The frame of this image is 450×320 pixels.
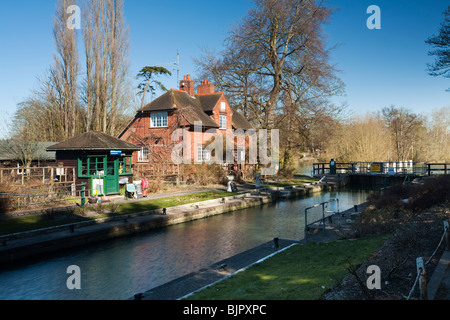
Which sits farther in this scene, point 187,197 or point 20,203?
point 187,197

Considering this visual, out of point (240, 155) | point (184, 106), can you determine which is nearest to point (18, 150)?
point (184, 106)

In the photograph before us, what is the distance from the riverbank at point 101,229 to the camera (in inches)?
493

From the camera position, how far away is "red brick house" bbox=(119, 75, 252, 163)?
1364 inches

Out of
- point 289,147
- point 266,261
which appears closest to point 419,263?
point 266,261

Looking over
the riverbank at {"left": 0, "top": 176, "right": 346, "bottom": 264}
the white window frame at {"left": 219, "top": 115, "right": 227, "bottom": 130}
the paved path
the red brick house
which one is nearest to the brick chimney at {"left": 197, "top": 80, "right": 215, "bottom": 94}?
the red brick house

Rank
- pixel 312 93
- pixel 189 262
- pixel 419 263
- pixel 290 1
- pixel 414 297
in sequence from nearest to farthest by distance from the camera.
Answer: pixel 419 263 < pixel 414 297 < pixel 189 262 < pixel 290 1 < pixel 312 93

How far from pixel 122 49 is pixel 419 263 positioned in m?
39.5

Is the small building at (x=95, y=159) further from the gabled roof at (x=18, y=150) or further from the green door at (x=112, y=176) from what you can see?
the gabled roof at (x=18, y=150)

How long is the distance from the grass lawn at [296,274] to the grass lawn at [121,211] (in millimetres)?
9685

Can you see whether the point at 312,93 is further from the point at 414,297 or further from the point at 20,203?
the point at 414,297

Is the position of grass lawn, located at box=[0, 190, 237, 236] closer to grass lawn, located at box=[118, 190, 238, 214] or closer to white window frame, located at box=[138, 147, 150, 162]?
grass lawn, located at box=[118, 190, 238, 214]

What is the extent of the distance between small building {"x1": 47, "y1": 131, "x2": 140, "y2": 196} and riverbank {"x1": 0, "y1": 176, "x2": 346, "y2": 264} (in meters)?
4.85
